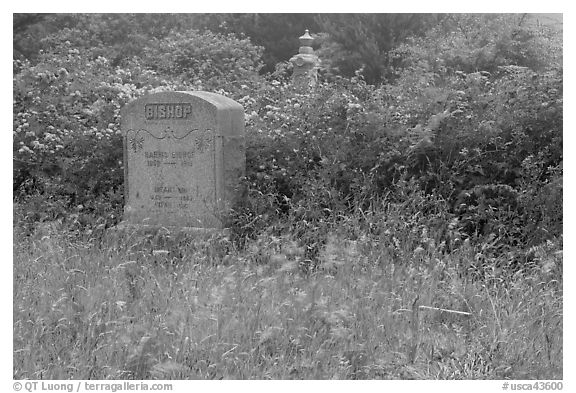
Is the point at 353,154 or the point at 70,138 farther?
the point at 70,138

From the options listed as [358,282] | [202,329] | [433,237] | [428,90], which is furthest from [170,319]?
[428,90]

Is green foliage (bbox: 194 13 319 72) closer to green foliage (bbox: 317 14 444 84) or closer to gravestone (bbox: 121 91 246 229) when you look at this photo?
green foliage (bbox: 317 14 444 84)

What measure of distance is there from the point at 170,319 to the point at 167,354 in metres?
0.38

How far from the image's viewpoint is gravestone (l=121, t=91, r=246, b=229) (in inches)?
275

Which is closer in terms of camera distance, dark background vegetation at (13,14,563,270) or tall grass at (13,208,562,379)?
tall grass at (13,208,562,379)

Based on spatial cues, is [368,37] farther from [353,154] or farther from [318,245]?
[318,245]

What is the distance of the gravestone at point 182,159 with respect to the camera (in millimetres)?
6984

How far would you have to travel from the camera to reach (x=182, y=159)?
7145 mm

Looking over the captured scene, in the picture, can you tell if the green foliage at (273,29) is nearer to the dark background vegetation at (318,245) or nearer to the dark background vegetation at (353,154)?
the dark background vegetation at (353,154)

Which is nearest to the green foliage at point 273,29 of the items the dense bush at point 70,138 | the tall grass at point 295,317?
the dense bush at point 70,138

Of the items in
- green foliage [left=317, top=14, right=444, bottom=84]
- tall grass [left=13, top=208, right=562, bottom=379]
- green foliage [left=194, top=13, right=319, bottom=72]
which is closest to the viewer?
tall grass [left=13, top=208, right=562, bottom=379]

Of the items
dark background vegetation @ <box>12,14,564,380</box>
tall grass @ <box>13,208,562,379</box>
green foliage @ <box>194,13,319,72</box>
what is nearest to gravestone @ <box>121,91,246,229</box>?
dark background vegetation @ <box>12,14,564,380</box>

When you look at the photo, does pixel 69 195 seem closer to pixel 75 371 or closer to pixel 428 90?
pixel 428 90

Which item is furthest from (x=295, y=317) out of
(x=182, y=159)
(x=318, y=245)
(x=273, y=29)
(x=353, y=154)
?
(x=273, y=29)
